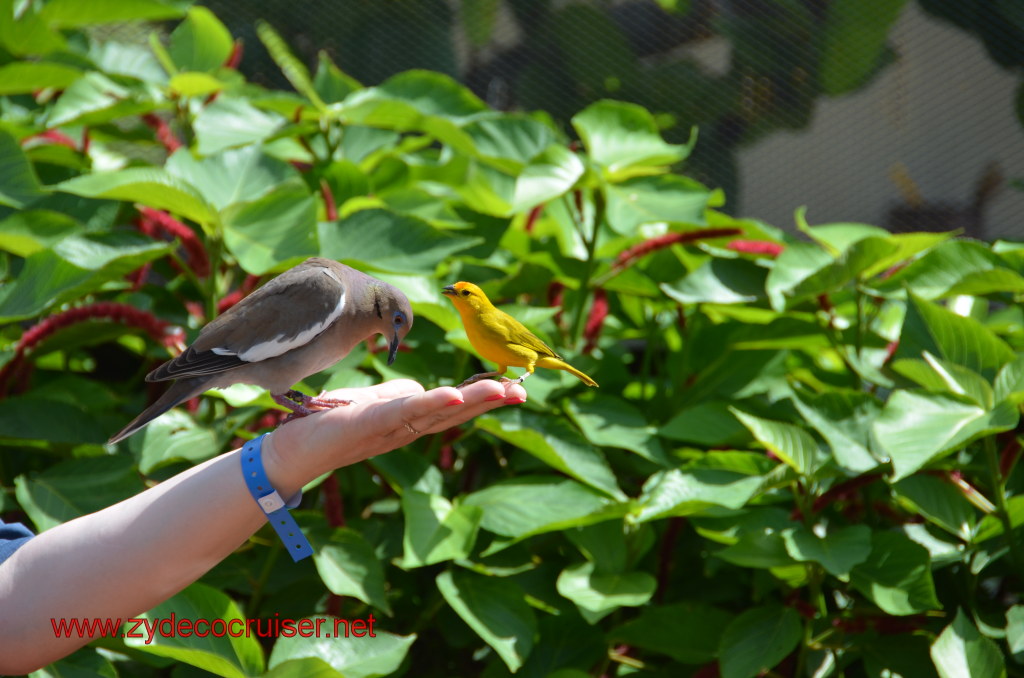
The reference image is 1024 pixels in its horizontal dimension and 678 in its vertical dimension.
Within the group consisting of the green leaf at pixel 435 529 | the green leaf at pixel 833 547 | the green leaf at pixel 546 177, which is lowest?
the green leaf at pixel 833 547

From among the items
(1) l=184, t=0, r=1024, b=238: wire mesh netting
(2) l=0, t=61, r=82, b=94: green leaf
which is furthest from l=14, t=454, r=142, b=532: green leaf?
(1) l=184, t=0, r=1024, b=238: wire mesh netting

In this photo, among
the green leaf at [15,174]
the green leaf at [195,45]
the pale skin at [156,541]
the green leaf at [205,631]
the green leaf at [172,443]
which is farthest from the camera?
the green leaf at [195,45]

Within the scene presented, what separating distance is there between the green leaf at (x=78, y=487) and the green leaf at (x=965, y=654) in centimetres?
116

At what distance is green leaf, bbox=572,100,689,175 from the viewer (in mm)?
1778

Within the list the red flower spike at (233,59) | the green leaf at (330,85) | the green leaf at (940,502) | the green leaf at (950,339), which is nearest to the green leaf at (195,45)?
the red flower spike at (233,59)

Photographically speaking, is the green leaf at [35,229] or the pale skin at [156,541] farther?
the green leaf at [35,229]

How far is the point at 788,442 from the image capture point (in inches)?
54.0

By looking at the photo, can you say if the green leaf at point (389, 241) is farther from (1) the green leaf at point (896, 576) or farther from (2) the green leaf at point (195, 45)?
(2) the green leaf at point (195, 45)

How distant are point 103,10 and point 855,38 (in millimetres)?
1944

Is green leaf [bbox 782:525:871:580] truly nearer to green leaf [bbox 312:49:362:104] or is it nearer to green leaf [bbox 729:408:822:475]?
green leaf [bbox 729:408:822:475]

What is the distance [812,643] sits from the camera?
A: 4.60ft

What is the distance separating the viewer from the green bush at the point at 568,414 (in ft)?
4.42

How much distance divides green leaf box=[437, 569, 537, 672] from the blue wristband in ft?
1.08

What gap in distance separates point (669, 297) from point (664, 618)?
0.57 m
